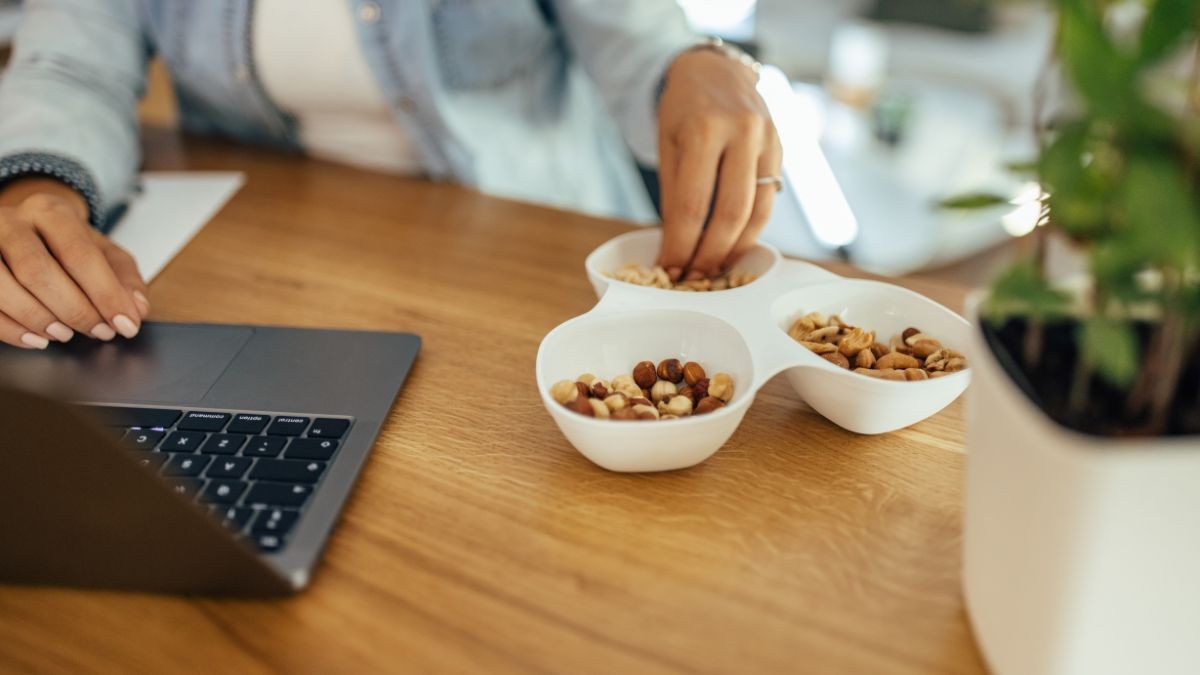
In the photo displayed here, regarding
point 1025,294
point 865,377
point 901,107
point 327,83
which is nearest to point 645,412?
point 865,377

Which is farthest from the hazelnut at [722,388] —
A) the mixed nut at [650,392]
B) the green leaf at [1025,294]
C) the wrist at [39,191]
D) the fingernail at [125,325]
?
the wrist at [39,191]

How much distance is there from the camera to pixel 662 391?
53 centimetres

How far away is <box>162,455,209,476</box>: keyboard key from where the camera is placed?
0.50m

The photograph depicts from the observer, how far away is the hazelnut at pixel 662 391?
0.53m

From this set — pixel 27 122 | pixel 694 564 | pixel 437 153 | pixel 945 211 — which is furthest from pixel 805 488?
pixel 27 122

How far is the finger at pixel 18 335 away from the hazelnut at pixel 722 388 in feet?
1.57

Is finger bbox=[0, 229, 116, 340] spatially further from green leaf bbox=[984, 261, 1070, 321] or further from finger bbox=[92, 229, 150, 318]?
green leaf bbox=[984, 261, 1070, 321]

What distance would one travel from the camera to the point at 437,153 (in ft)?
3.18

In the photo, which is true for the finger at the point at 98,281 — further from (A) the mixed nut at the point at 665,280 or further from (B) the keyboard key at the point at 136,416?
(A) the mixed nut at the point at 665,280

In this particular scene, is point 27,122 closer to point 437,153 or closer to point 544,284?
point 437,153

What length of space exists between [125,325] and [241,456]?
0.21 metres

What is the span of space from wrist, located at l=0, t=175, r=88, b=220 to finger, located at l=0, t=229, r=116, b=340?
0.10 meters

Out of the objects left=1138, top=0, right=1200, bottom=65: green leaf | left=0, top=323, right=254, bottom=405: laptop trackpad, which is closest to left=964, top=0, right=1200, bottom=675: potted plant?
left=1138, top=0, right=1200, bottom=65: green leaf

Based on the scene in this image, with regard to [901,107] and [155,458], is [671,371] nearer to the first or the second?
[155,458]
